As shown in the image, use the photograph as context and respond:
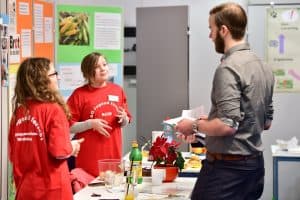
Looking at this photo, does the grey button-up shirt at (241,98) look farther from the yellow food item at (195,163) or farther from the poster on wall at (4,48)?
the poster on wall at (4,48)

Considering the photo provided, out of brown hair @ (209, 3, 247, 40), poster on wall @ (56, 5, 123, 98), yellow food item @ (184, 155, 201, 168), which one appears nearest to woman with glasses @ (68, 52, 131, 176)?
yellow food item @ (184, 155, 201, 168)

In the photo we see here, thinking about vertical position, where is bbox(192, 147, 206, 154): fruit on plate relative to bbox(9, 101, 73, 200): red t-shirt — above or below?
below

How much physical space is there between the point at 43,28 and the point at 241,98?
2868 mm

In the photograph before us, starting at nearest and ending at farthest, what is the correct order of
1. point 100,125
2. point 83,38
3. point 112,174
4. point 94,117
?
point 112,174, point 100,125, point 94,117, point 83,38

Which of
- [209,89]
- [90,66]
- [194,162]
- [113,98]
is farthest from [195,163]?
[209,89]

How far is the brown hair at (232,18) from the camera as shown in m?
2.27

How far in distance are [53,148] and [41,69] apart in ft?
1.29

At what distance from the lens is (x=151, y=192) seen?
2807 millimetres

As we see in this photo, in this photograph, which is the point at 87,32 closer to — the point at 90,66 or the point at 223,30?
the point at 90,66

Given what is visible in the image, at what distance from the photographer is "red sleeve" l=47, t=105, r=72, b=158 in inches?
100

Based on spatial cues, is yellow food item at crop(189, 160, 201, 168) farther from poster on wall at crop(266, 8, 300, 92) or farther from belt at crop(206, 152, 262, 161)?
poster on wall at crop(266, 8, 300, 92)

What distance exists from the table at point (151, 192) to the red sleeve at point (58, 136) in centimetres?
30

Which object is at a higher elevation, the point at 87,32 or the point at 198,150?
the point at 87,32

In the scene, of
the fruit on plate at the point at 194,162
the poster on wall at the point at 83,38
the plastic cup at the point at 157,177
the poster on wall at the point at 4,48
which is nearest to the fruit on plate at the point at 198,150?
the fruit on plate at the point at 194,162
